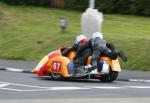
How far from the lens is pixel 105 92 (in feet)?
54.3

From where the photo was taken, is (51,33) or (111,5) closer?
(51,33)

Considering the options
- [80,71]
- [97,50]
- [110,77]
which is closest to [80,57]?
[80,71]

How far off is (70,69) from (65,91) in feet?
11.5

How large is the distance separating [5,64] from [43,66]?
5904 mm

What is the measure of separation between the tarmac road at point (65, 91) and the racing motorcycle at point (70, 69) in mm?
235

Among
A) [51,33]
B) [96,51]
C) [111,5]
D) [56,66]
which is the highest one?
[111,5]

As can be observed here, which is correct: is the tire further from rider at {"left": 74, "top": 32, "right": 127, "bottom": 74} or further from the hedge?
the hedge

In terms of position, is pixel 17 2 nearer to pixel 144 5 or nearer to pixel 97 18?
pixel 144 5

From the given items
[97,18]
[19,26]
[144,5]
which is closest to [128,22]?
[144,5]

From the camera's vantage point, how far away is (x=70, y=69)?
66.0 ft

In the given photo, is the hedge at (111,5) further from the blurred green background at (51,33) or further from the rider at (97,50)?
the rider at (97,50)

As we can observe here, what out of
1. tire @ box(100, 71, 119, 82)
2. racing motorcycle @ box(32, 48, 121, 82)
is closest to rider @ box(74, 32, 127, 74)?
racing motorcycle @ box(32, 48, 121, 82)

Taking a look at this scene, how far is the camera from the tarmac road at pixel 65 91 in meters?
14.7

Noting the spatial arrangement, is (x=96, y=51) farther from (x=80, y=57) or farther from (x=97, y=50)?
(x=80, y=57)
